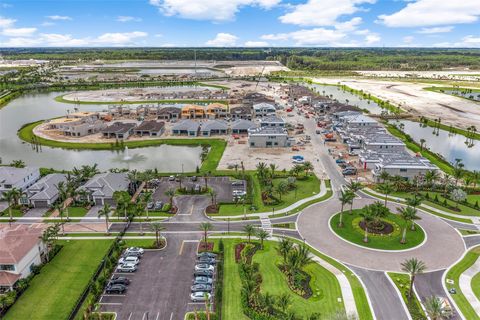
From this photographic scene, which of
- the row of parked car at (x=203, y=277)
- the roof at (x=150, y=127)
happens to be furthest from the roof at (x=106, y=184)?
the roof at (x=150, y=127)

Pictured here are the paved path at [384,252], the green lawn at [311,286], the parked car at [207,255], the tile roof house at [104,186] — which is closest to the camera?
the green lawn at [311,286]

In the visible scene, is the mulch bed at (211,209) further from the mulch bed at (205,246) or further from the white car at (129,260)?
the white car at (129,260)

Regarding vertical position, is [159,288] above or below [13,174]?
below

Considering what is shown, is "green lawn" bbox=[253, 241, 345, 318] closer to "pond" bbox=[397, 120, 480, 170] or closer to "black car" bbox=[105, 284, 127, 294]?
"black car" bbox=[105, 284, 127, 294]

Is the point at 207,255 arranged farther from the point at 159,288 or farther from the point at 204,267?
the point at 159,288

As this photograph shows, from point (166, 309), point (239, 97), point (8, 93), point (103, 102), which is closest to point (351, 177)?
point (166, 309)

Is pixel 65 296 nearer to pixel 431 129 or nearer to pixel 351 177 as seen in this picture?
pixel 351 177

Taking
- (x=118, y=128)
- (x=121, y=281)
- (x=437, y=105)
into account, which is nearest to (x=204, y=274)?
(x=121, y=281)

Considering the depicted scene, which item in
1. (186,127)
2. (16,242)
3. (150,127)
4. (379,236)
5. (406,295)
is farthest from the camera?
(150,127)
